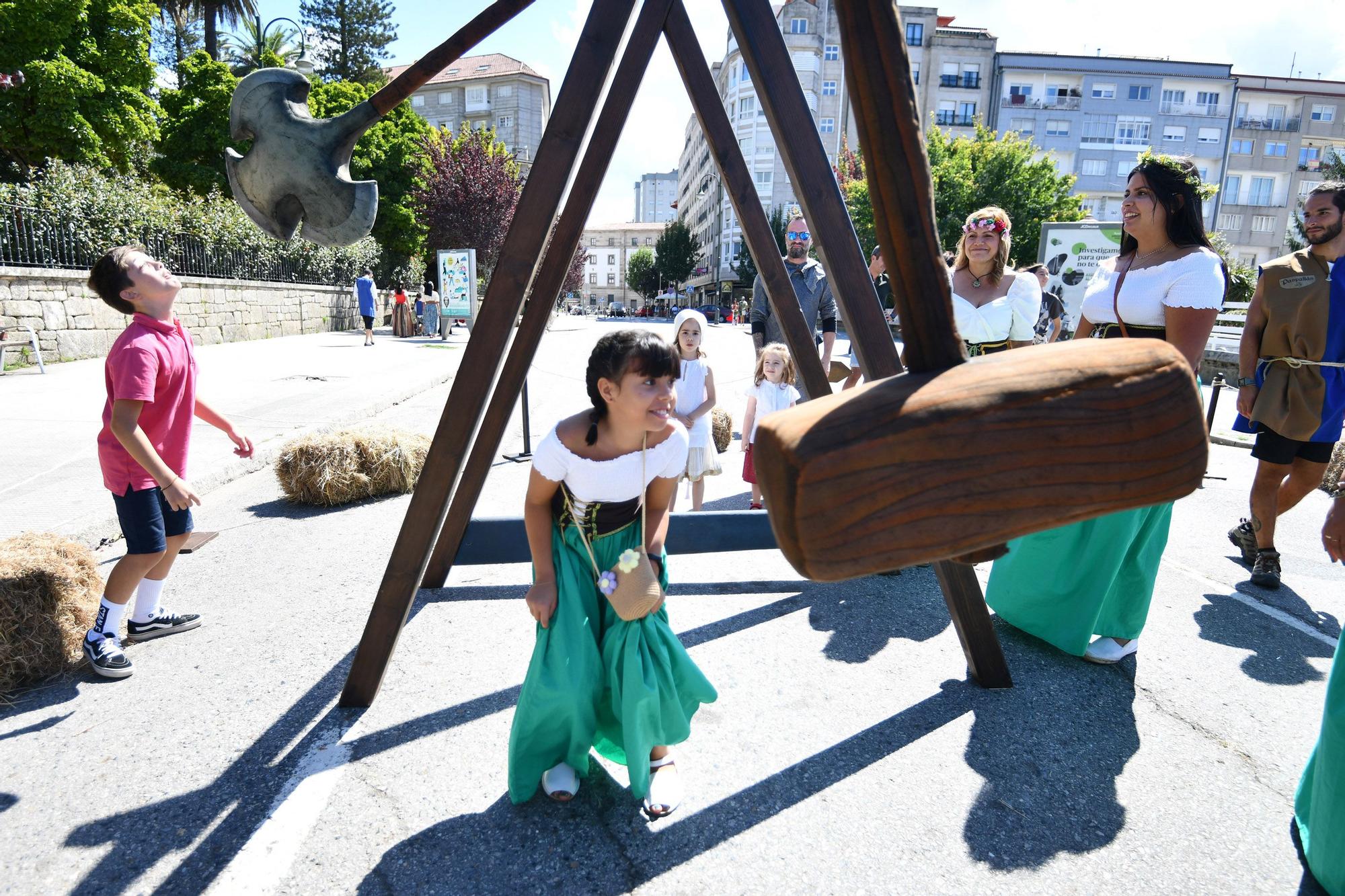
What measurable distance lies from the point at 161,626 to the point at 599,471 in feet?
7.67

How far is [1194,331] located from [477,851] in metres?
3.01

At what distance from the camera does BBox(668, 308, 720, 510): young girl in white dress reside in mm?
4684

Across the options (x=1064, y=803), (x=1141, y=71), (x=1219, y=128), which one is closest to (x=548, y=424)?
(x=1064, y=803)

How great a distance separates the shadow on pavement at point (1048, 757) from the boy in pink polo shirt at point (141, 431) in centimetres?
299

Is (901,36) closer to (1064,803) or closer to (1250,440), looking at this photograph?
(1064,803)

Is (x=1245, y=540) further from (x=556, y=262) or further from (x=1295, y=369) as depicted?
(x=556, y=262)

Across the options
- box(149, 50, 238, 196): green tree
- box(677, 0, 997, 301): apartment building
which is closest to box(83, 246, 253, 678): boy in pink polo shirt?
box(149, 50, 238, 196): green tree

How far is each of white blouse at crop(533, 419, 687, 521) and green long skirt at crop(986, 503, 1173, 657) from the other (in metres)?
1.72

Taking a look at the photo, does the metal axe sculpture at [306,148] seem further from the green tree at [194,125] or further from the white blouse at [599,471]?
the green tree at [194,125]

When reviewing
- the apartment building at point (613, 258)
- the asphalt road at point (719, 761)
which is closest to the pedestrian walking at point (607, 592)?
the asphalt road at point (719, 761)

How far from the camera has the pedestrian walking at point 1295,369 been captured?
394 centimetres

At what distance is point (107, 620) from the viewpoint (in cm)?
288

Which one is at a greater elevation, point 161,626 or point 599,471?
point 599,471

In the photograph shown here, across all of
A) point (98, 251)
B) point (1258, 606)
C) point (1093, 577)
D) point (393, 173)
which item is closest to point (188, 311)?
point (98, 251)
